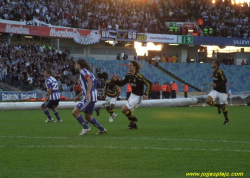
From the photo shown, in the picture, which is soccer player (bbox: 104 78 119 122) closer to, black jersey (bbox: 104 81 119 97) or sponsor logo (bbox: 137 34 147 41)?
black jersey (bbox: 104 81 119 97)

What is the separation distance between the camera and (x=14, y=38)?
153 ft

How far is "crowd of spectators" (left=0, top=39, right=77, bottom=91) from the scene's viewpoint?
119 feet

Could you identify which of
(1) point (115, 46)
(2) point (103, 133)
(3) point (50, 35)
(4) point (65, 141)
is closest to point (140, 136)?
(2) point (103, 133)

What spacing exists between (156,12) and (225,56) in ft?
38.9

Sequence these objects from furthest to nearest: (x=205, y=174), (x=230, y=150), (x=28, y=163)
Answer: (x=230, y=150), (x=28, y=163), (x=205, y=174)

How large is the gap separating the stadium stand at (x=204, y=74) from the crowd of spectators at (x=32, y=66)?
13900mm

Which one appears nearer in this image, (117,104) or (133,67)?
(133,67)

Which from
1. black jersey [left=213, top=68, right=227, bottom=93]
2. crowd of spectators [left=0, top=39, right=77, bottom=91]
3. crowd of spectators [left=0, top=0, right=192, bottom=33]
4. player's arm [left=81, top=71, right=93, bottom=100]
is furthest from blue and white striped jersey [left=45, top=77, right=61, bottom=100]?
crowd of spectators [left=0, top=0, right=192, bottom=33]

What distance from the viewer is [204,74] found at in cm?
5300

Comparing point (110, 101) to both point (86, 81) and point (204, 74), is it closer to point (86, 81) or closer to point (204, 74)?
point (86, 81)

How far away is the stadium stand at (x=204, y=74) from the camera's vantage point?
5200 cm

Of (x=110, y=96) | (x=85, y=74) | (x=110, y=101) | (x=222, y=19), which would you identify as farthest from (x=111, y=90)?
(x=222, y=19)

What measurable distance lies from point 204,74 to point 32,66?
21.4 metres

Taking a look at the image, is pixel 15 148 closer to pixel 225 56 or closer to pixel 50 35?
pixel 50 35
